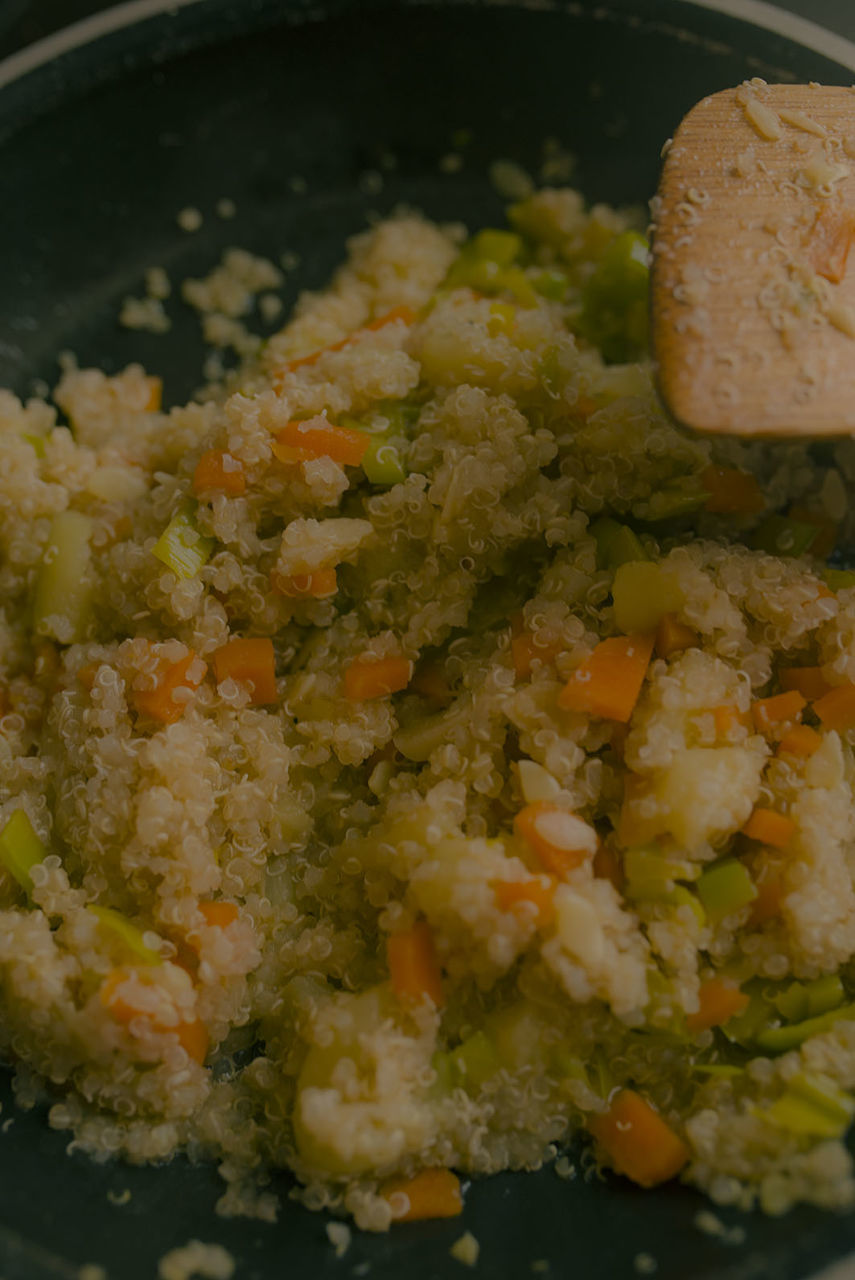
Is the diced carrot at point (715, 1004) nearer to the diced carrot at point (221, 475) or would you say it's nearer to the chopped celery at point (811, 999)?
the chopped celery at point (811, 999)

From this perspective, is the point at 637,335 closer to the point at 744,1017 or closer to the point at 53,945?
the point at 744,1017

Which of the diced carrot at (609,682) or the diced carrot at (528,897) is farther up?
the diced carrot at (609,682)

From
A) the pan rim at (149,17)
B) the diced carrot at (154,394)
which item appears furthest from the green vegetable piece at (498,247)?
the diced carrot at (154,394)

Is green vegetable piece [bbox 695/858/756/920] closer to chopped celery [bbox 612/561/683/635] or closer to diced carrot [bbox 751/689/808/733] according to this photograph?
diced carrot [bbox 751/689/808/733]

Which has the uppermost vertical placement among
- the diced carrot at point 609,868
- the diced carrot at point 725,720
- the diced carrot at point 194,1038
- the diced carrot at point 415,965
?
the diced carrot at point 725,720

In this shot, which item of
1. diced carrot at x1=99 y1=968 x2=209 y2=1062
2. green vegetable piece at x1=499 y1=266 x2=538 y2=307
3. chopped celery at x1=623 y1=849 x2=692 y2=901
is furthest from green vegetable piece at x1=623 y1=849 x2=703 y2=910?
green vegetable piece at x1=499 y1=266 x2=538 y2=307

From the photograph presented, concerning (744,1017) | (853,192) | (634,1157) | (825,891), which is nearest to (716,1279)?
(634,1157)

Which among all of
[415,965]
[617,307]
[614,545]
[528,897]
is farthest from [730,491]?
[415,965]
